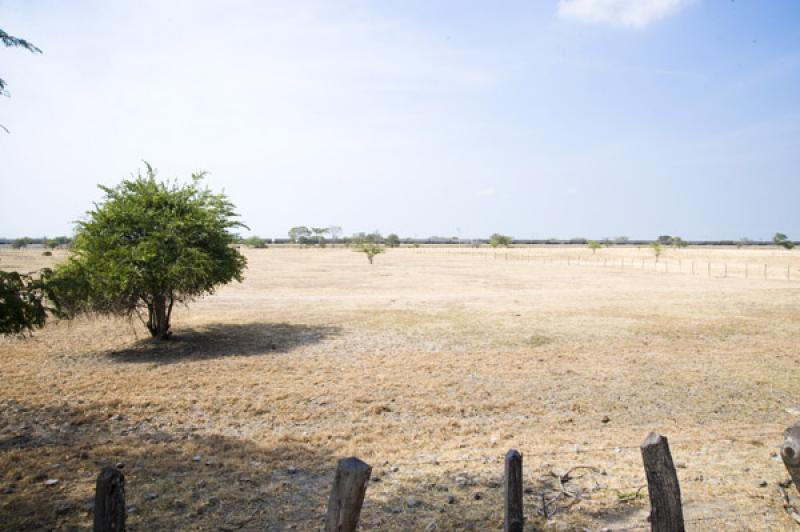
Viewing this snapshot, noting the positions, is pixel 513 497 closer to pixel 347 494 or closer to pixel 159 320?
pixel 347 494

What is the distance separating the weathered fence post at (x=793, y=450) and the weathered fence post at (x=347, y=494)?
370cm

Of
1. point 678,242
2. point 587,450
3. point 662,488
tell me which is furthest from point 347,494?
point 678,242

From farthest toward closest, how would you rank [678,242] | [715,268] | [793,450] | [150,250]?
[678,242], [715,268], [150,250], [793,450]

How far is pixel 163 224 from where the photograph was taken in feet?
54.7

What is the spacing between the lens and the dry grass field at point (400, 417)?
230 inches

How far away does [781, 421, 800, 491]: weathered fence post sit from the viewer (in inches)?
165

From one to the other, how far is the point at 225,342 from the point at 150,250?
3.86 m

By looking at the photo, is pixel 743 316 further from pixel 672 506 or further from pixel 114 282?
pixel 114 282

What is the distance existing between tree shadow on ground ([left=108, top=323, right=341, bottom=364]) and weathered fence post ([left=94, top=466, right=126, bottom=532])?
464 inches

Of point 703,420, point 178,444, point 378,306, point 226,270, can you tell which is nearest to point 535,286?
point 378,306

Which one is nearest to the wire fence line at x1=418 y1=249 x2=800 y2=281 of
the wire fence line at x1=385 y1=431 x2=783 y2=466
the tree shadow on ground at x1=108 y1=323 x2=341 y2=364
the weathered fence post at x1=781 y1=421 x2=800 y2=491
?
the tree shadow on ground at x1=108 y1=323 x2=341 y2=364

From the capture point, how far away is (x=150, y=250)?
15641 mm

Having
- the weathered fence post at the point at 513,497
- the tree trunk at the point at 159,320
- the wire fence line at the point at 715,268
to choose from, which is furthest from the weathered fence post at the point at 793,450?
the wire fence line at the point at 715,268

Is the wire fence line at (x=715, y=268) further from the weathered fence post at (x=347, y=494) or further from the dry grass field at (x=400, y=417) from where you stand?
the weathered fence post at (x=347, y=494)
